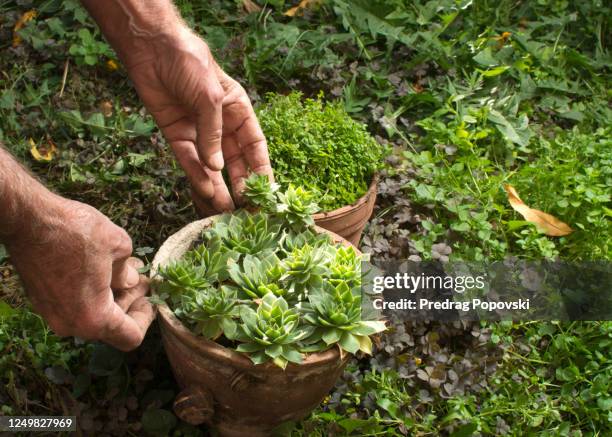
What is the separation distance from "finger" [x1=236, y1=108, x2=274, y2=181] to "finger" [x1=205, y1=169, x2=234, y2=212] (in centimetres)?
12

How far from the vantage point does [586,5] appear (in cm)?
433

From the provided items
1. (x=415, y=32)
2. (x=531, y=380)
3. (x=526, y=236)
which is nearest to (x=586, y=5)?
(x=415, y=32)

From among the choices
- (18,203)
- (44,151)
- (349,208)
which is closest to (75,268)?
(18,203)

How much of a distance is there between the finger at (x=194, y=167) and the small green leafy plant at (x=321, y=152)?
31cm

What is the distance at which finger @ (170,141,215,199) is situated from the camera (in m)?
2.55

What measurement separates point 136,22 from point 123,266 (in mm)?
845

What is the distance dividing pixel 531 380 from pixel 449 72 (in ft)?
5.63

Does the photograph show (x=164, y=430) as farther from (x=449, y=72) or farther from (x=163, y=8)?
(x=449, y=72)

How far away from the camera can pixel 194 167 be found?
8.36 feet

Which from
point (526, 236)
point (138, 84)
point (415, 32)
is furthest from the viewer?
point (415, 32)

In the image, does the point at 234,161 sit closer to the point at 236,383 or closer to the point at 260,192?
the point at 260,192

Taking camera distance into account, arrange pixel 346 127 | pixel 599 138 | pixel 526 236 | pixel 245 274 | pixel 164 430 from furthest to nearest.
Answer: pixel 599 138
pixel 526 236
pixel 346 127
pixel 164 430
pixel 245 274

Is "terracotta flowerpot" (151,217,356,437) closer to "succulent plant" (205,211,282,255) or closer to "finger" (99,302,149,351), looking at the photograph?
"finger" (99,302,149,351)

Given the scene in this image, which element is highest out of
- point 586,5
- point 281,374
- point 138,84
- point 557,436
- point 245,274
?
point 138,84
